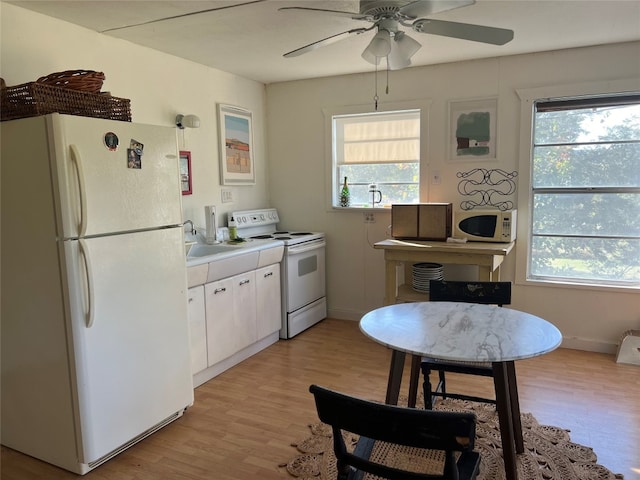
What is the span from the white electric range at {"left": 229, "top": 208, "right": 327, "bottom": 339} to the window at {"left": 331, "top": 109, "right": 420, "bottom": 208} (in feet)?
1.87

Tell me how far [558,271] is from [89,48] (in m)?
3.80

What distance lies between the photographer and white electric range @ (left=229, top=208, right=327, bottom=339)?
13.1ft

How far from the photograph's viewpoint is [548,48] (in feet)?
11.4

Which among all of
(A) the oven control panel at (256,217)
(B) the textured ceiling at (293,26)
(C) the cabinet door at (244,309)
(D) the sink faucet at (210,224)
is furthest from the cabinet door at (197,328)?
(B) the textured ceiling at (293,26)

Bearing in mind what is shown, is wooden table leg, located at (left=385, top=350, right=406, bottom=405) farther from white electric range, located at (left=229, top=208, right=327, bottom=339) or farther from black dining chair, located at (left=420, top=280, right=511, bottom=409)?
white electric range, located at (left=229, top=208, right=327, bottom=339)

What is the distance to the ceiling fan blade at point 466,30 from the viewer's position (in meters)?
2.08

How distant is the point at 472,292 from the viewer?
2443 millimetres

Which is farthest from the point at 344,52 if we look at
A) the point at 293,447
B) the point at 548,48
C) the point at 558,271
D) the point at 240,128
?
the point at 293,447

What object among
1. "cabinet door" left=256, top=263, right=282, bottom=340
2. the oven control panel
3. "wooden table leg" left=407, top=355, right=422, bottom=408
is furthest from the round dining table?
the oven control panel

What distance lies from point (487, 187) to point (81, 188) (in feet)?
10.0

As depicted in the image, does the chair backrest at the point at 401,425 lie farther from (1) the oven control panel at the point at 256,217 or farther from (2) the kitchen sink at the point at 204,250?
(1) the oven control panel at the point at 256,217

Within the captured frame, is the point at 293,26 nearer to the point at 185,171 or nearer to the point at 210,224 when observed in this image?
the point at 185,171

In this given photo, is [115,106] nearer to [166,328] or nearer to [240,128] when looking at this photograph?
[166,328]

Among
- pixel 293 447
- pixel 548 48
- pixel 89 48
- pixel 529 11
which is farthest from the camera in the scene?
pixel 548 48
